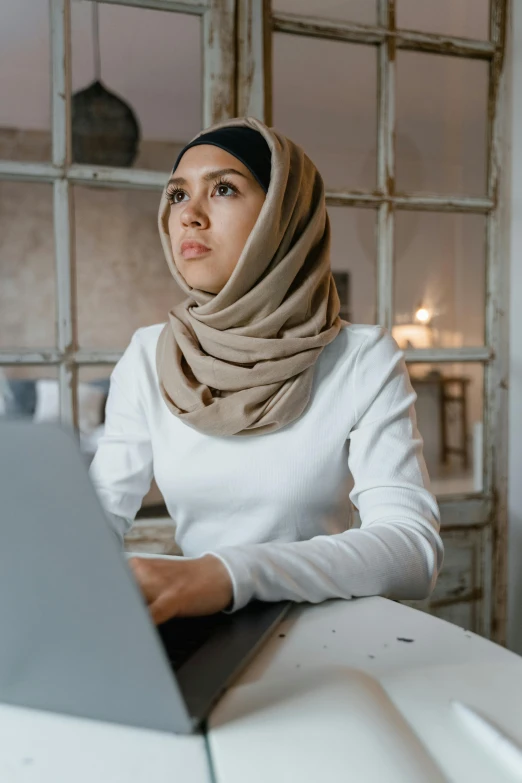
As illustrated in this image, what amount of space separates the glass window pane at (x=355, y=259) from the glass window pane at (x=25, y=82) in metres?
0.84

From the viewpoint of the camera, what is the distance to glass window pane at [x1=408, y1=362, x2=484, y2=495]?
81.0 inches

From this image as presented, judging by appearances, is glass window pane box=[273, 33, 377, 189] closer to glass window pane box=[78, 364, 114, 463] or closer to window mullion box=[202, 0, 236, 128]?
window mullion box=[202, 0, 236, 128]

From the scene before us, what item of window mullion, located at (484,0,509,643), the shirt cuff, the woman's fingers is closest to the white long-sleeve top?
the shirt cuff

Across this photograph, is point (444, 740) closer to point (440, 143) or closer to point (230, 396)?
point (230, 396)

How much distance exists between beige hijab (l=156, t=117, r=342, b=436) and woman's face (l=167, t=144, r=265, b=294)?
4 cm

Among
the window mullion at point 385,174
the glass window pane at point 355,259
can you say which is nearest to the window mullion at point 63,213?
the glass window pane at point 355,259

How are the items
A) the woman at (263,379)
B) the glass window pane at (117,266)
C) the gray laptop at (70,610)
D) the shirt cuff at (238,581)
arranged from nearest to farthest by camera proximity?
the gray laptop at (70,610) < the shirt cuff at (238,581) < the woman at (263,379) < the glass window pane at (117,266)

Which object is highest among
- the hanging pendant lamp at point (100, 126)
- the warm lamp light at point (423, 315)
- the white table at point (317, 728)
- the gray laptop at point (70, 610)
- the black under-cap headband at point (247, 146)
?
the hanging pendant lamp at point (100, 126)

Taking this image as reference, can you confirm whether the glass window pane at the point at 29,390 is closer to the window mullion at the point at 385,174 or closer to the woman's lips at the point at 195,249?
the woman's lips at the point at 195,249

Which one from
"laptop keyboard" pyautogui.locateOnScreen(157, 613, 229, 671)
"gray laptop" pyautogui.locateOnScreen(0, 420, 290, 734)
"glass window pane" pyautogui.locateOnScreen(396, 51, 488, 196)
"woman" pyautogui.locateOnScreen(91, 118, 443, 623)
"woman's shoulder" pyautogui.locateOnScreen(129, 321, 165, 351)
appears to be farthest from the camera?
"glass window pane" pyautogui.locateOnScreen(396, 51, 488, 196)

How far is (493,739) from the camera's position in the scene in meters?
0.47

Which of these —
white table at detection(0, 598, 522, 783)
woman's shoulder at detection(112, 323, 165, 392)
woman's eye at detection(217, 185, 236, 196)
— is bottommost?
white table at detection(0, 598, 522, 783)

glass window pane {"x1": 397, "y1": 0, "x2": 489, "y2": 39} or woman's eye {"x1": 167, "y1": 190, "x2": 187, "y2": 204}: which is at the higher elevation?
glass window pane {"x1": 397, "y1": 0, "x2": 489, "y2": 39}

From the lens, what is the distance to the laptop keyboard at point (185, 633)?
61 centimetres
